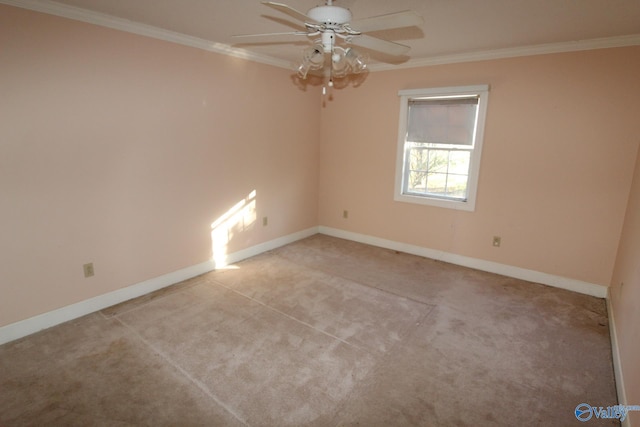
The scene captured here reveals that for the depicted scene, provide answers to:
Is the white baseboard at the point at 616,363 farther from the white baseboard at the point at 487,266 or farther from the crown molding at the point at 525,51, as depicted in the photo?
the crown molding at the point at 525,51

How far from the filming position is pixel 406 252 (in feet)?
14.8

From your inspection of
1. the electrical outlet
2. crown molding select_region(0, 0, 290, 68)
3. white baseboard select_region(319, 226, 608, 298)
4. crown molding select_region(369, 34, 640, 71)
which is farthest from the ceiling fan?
white baseboard select_region(319, 226, 608, 298)

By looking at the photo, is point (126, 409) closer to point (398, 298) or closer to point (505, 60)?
point (398, 298)

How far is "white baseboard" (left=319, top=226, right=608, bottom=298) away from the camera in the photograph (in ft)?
11.1

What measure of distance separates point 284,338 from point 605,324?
2695 mm

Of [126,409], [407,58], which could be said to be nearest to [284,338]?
[126,409]

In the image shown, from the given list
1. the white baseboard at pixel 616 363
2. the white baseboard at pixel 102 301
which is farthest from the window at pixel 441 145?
the white baseboard at pixel 102 301

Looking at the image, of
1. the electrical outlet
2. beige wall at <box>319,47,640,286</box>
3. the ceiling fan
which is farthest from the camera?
beige wall at <box>319,47,640,286</box>

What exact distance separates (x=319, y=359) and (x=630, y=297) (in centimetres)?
213

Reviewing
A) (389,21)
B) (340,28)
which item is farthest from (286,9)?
Answer: (389,21)

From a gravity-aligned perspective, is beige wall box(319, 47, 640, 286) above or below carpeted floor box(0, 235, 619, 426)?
above

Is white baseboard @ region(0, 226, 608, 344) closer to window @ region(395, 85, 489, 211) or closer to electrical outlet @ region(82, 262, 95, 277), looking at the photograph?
electrical outlet @ region(82, 262, 95, 277)

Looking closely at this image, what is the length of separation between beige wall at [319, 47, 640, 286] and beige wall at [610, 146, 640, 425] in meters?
0.21

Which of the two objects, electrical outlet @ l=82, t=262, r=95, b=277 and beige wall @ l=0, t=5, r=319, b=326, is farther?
electrical outlet @ l=82, t=262, r=95, b=277
